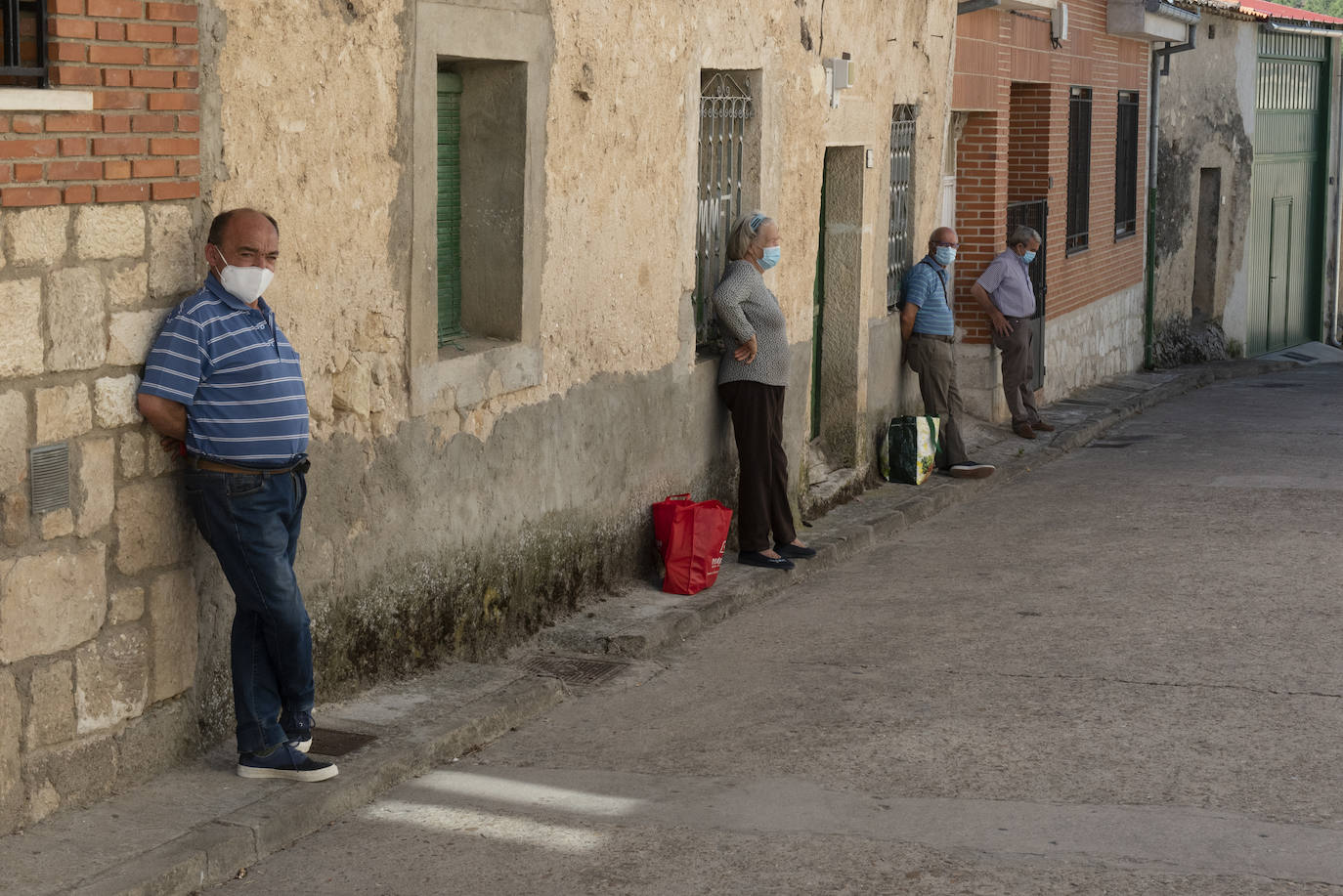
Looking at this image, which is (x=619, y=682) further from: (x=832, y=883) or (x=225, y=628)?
(x=832, y=883)

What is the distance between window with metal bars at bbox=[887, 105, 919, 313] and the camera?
1306 centimetres

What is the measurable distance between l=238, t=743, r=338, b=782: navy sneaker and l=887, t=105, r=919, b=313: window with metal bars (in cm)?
800

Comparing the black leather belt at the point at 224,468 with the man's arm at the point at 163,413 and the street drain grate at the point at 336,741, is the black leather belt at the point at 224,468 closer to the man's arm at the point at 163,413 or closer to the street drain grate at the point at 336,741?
the man's arm at the point at 163,413

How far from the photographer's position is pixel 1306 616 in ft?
28.0

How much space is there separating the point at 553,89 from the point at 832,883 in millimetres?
4017

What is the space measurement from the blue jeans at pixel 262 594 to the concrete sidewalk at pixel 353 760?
23cm

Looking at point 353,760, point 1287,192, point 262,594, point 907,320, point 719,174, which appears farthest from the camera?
point 1287,192

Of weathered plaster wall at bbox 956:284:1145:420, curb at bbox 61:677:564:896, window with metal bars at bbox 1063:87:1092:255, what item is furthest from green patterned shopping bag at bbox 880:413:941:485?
curb at bbox 61:677:564:896

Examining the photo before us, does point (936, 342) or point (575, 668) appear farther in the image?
point (936, 342)

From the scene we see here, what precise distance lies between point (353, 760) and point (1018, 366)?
10.1 metres

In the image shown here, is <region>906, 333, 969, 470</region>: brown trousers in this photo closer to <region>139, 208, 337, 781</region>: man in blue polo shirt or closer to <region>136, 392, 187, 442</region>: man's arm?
<region>139, 208, 337, 781</region>: man in blue polo shirt

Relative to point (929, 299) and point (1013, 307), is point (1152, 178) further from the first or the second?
point (929, 299)

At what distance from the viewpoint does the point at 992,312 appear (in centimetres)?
1488

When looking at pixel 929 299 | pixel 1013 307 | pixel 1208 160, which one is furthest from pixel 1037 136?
pixel 1208 160
